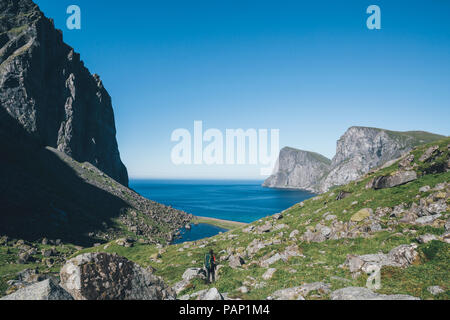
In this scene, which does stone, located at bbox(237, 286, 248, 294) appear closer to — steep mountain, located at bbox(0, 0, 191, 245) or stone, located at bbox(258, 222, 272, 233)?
stone, located at bbox(258, 222, 272, 233)

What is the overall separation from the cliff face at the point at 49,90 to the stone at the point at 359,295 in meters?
122

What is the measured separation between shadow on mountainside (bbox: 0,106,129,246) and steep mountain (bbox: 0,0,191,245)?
234mm

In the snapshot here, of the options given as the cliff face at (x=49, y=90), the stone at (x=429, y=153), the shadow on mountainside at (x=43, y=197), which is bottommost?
the shadow on mountainside at (x=43, y=197)

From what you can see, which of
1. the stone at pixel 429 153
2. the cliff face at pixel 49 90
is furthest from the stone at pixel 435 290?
the cliff face at pixel 49 90

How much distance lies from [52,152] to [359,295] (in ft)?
413

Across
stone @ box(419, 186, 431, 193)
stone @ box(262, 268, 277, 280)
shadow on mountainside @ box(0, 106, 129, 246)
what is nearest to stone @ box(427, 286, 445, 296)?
stone @ box(262, 268, 277, 280)

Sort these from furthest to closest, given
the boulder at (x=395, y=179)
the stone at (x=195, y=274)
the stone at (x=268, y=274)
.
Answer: the boulder at (x=395, y=179), the stone at (x=195, y=274), the stone at (x=268, y=274)

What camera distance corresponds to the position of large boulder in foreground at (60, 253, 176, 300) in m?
9.39

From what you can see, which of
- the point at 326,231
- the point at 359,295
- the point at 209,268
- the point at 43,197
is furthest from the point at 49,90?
the point at 359,295

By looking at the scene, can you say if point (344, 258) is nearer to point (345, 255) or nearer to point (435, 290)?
point (345, 255)

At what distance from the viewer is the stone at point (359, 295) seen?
9.64 meters

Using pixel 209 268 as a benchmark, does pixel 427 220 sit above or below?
above

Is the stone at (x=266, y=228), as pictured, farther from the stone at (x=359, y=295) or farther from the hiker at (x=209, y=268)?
the stone at (x=359, y=295)

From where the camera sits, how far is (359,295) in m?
10.4
